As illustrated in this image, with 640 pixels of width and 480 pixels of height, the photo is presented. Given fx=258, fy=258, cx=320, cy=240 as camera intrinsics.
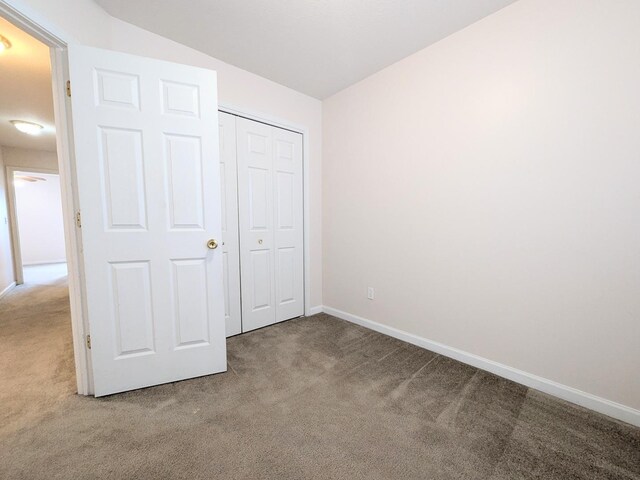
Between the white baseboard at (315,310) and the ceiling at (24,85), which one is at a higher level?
the ceiling at (24,85)

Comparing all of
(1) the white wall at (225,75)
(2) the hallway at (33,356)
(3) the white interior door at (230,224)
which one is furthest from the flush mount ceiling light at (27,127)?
(3) the white interior door at (230,224)

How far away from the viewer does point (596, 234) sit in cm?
147

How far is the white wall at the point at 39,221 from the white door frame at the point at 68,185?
7.43 m

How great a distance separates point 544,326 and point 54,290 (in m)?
6.37

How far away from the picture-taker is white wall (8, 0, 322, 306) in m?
1.46

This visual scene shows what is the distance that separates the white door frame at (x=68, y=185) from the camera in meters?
1.41

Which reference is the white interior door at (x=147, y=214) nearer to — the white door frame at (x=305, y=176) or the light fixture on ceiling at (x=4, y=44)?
the white door frame at (x=305, y=176)

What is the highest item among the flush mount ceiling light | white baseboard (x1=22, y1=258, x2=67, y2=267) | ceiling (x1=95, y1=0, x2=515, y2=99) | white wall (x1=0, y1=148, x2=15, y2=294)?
ceiling (x1=95, y1=0, x2=515, y2=99)

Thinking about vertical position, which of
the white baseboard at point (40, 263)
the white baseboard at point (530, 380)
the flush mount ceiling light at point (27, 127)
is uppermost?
the flush mount ceiling light at point (27, 127)

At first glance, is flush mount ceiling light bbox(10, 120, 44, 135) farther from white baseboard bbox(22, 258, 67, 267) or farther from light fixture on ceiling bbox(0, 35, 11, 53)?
white baseboard bbox(22, 258, 67, 267)

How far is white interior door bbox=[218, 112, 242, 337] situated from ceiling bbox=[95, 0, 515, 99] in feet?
1.90

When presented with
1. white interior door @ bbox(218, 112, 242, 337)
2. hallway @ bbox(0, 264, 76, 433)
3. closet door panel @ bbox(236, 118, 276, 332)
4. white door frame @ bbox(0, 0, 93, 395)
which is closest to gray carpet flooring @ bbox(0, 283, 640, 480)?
hallway @ bbox(0, 264, 76, 433)

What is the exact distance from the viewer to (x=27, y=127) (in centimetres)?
356

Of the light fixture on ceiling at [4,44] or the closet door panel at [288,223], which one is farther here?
the closet door panel at [288,223]
